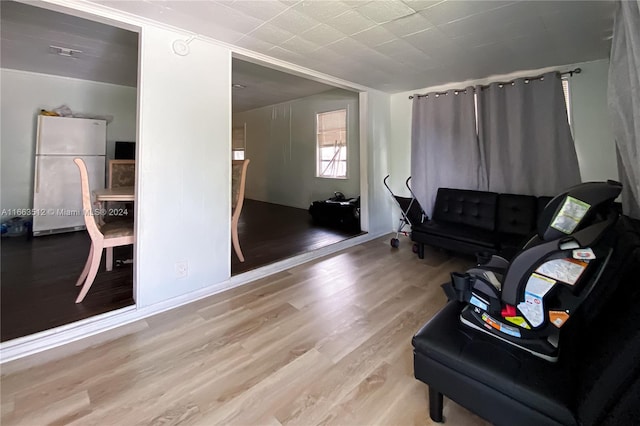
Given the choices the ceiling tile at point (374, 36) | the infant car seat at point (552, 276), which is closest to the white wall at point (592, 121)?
the ceiling tile at point (374, 36)

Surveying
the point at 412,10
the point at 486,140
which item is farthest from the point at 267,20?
the point at 486,140

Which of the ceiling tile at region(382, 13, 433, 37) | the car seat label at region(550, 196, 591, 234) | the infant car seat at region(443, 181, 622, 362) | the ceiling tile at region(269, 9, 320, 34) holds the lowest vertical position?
the infant car seat at region(443, 181, 622, 362)

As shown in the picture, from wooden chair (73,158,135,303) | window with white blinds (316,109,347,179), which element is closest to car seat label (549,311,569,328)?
wooden chair (73,158,135,303)

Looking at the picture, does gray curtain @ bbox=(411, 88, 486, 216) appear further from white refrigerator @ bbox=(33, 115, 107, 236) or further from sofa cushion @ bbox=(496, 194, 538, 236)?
white refrigerator @ bbox=(33, 115, 107, 236)

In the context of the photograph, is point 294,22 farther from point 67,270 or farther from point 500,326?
point 67,270

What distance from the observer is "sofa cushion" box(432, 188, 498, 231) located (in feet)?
11.3

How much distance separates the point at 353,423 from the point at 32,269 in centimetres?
355

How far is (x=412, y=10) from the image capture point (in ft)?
6.79

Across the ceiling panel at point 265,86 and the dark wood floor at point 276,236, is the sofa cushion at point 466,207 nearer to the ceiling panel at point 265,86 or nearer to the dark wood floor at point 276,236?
the dark wood floor at point 276,236

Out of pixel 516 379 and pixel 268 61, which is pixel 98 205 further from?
pixel 516 379

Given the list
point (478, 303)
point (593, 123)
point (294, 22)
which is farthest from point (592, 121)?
point (294, 22)

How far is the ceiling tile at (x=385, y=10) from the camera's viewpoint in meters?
1.98

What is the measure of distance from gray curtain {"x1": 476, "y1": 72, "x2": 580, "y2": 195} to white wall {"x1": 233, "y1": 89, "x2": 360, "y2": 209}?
2393 millimetres

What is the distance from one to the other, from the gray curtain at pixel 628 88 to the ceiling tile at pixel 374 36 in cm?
146
